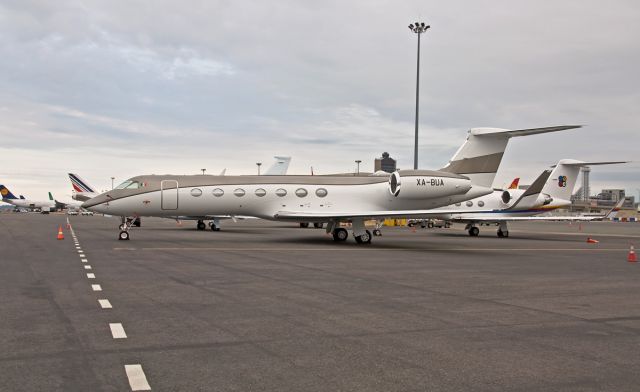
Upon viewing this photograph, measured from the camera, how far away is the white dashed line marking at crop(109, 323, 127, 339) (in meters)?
6.80

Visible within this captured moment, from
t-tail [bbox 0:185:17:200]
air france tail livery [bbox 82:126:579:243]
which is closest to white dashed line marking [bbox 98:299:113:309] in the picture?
air france tail livery [bbox 82:126:579:243]

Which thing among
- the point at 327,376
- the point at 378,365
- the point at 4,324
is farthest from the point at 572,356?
the point at 4,324

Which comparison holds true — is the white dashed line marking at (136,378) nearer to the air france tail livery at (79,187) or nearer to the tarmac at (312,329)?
the tarmac at (312,329)

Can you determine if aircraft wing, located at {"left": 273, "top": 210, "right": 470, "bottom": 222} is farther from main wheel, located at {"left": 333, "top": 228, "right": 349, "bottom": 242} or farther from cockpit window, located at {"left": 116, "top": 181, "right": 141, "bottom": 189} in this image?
cockpit window, located at {"left": 116, "top": 181, "right": 141, "bottom": 189}

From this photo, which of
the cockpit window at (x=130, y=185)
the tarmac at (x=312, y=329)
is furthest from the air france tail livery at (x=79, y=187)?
the tarmac at (x=312, y=329)

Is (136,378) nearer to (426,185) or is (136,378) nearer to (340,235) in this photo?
(426,185)

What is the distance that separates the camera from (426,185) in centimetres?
2588

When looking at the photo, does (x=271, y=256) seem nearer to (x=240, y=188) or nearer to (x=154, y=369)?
(x=240, y=188)

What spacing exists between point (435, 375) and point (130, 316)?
4.66 m

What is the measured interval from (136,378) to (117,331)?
6.96ft

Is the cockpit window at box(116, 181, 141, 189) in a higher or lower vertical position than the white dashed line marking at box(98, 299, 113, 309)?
higher

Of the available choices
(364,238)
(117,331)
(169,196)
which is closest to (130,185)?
(169,196)

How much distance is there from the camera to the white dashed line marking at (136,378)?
4.89 meters

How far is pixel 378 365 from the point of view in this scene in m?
5.71
